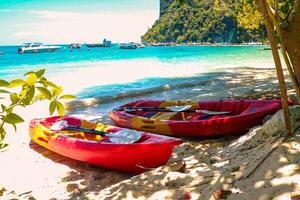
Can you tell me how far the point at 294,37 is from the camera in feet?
13.6

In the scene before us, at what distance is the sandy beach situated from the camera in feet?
11.0

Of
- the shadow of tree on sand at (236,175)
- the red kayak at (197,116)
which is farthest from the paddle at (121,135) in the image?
the shadow of tree on sand at (236,175)

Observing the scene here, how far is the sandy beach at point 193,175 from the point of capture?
132 inches

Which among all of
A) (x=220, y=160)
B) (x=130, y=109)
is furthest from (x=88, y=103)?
(x=220, y=160)

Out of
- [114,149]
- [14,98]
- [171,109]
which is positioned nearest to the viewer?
[14,98]

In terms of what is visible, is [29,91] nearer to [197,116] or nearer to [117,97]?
[197,116]

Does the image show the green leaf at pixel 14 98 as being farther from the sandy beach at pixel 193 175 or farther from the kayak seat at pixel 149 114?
the kayak seat at pixel 149 114

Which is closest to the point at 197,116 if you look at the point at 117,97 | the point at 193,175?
the point at 193,175

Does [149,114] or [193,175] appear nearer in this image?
[193,175]

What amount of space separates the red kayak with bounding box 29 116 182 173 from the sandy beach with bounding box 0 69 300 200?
251 millimetres

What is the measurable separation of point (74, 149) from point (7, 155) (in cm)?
224

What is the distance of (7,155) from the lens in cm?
834

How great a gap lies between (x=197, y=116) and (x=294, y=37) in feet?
16.9

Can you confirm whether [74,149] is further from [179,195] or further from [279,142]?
[279,142]
